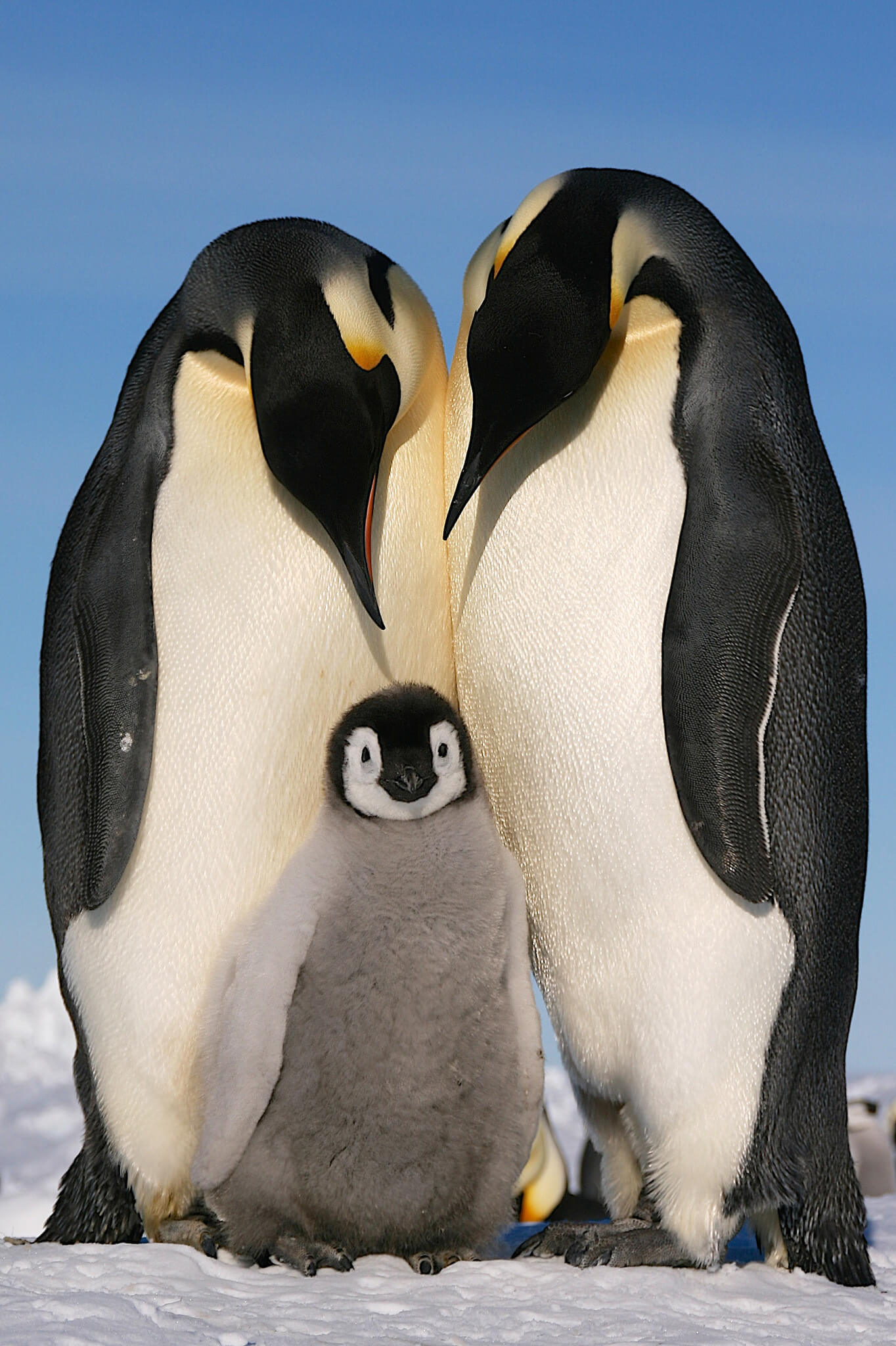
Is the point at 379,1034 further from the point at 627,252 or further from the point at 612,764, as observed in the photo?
the point at 627,252

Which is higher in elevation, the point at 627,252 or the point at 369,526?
the point at 627,252

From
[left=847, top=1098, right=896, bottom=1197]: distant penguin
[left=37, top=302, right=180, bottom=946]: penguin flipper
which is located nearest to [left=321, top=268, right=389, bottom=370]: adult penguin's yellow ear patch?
[left=37, top=302, right=180, bottom=946]: penguin flipper

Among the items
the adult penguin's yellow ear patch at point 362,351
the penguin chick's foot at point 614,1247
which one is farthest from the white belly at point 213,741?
the penguin chick's foot at point 614,1247

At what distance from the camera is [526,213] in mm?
2820

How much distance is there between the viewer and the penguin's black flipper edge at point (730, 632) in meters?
2.45

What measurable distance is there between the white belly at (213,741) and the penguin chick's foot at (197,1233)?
0.17 ft

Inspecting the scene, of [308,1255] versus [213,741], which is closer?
[308,1255]

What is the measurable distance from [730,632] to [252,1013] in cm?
100

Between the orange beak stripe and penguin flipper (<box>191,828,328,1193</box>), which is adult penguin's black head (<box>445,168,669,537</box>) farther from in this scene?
penguin flipper (<box>191,828,328,1193</box>)

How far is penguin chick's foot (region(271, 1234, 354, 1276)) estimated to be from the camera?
7.66ft

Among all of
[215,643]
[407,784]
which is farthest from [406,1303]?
[215,643]

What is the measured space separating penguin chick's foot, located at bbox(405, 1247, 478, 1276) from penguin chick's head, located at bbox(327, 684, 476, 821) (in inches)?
27.9

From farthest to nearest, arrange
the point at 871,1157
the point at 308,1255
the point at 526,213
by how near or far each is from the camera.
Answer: the point at 871,1157, the point at 526,213, the point at 308,1255

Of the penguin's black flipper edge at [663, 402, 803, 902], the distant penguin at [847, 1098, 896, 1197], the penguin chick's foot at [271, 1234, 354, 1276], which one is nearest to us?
the penguin chick's foot at [271, 1234, 354, 1276]
